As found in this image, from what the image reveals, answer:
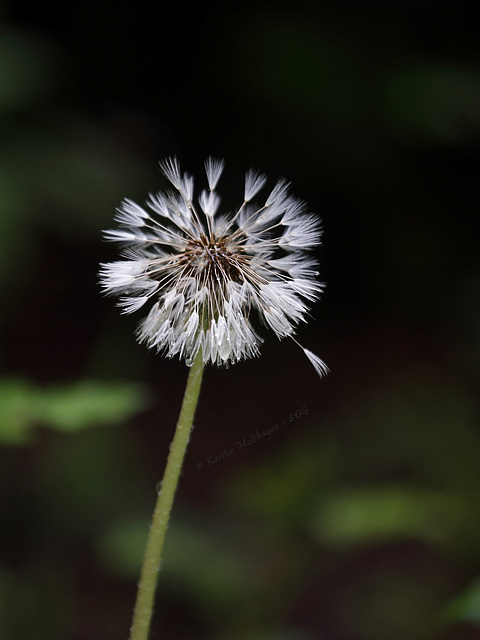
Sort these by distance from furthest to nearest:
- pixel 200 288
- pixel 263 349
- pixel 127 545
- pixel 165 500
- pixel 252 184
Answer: pixel 263 349, pixel 127 545, pixel 252 184, pixel 200 288, pixel 165 500

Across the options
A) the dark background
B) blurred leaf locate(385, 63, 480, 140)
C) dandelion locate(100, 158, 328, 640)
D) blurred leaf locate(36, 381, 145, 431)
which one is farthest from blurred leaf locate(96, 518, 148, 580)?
blurred leaf locate(385, 63, 480, 140)

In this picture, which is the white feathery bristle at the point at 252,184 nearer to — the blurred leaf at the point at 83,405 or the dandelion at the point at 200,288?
the dandelion at the point at 200,288

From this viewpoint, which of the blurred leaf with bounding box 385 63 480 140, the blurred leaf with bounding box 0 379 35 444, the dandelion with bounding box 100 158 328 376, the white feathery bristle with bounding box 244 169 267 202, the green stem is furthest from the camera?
the blurred leaf with bounding box 385 63 480 140

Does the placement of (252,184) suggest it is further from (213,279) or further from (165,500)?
(165,500)

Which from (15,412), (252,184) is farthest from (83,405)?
(252,184)

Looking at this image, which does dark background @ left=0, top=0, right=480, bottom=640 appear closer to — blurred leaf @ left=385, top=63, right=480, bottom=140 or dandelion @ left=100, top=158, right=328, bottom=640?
blurred leaf @ left=385, top=63, right=480, bottom=140

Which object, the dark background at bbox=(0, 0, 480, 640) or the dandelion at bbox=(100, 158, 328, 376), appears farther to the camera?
the dark background at bbox=(0, 0, 480, 640)
